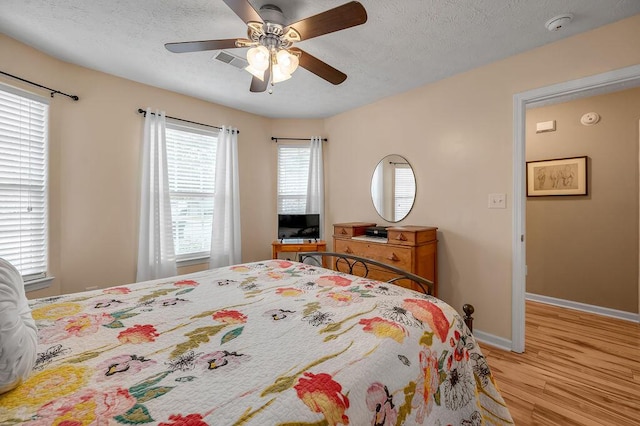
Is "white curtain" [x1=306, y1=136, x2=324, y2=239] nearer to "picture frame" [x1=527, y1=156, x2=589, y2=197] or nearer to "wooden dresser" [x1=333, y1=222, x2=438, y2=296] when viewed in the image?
"wooden dresser" [x1=333, y1=222, x2=438, y2=296]

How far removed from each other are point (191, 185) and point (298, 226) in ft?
4.71

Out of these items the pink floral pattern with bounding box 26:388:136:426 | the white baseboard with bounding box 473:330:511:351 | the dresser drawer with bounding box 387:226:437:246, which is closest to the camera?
the pink floral pattern with bounding box 26:388:136:426

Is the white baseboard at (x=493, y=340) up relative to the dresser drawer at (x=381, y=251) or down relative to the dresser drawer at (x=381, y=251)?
down

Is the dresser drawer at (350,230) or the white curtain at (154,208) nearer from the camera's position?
the white curtain at (154,208)

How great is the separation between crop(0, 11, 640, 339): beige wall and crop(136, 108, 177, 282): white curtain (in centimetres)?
12

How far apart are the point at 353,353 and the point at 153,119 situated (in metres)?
3.22

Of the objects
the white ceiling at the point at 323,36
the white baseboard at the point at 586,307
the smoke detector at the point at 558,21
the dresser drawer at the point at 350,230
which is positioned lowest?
the white baseboard at the point at 586,307

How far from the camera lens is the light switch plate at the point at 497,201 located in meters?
2.42

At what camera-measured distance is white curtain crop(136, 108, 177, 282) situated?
9.59 feet

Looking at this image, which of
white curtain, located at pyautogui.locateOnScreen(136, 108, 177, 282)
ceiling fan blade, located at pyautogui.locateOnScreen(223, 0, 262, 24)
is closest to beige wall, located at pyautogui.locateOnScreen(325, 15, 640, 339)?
ceiling fan blade, located at pyautogui.locateOnScreen(223, 0, 262, 24)

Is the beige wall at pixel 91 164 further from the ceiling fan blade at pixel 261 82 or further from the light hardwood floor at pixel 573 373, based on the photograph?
the light hardwood floor at pixel 573 373

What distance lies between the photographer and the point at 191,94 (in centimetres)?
323

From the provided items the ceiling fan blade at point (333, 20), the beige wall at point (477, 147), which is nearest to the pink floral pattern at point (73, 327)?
the ceiling fan blade at point (333, 20)

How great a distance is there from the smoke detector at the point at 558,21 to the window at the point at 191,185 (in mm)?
3350
